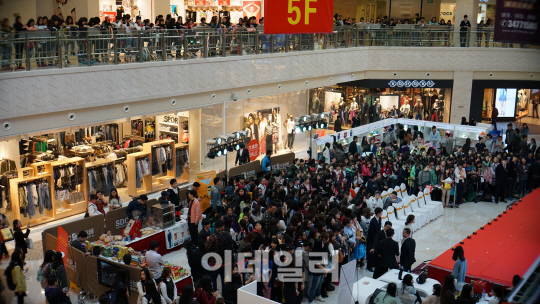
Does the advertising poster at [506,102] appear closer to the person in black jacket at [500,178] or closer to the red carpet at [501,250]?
the person in black jacket at [500,178]

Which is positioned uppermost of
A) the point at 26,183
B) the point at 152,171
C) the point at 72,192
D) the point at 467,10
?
the point at 467,10

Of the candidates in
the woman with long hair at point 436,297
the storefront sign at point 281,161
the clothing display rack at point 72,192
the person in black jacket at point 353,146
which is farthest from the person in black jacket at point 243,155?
the woman with long hair at point 436,297

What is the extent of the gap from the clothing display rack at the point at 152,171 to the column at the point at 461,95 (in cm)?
1501

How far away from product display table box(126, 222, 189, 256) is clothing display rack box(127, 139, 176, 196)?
4.20 m

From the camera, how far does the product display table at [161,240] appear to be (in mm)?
11516

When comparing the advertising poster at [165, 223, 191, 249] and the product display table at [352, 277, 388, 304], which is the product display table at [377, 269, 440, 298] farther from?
the advertising poster at [165, 223, 191, 249]

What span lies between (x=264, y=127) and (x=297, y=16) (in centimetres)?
697

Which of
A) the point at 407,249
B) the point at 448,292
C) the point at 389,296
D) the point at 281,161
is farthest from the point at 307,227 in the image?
the point at 281,161

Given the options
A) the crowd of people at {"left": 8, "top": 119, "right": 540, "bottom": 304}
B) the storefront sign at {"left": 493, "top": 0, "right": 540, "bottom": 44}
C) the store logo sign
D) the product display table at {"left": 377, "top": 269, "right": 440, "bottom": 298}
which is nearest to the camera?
the crowd of people at {"left": 8, "top": 119, "right": 540, "bottom": 304}

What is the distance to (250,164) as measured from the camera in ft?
55.3

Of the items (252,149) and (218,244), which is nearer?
(218,244)

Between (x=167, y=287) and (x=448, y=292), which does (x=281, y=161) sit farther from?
(x=448, y=292)

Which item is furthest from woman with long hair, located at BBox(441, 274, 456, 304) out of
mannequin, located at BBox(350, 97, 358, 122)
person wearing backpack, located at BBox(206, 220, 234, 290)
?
mannequin, located at BBox(350, 97, 358, 122)

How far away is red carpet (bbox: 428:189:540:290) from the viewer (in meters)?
10.1
